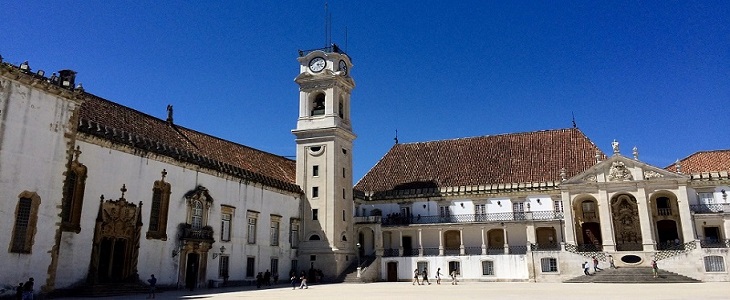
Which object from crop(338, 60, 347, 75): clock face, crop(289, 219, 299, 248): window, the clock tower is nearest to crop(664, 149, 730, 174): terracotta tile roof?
the clock tower

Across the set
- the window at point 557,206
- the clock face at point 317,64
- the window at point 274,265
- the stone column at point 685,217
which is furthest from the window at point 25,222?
the stone column at point 685,217

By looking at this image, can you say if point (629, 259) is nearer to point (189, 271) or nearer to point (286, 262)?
point (286, 262)

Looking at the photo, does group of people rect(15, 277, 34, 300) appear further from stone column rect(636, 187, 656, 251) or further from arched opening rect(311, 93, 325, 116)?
stone column rect(636, 187, 656, 251)

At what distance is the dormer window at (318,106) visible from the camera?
42688 mm

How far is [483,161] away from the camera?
46.4 meters

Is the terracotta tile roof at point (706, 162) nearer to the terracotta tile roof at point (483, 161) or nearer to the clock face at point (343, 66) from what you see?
the terracotta tile roof at point (483, 161)

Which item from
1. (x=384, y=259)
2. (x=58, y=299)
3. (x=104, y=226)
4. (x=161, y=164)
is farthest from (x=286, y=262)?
(x=58, y=299)

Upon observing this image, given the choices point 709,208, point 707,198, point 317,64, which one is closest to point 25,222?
point 317,64

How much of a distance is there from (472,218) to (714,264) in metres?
15.9

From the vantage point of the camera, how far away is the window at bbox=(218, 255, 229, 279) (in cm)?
3269

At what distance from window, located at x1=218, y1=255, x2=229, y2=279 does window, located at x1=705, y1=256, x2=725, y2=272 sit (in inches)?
1111

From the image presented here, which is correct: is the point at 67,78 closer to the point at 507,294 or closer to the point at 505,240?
the point at 507,294

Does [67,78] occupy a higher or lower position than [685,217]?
higher

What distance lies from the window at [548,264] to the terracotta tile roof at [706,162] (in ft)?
41.1
